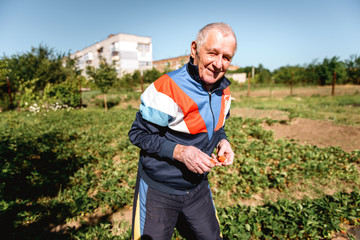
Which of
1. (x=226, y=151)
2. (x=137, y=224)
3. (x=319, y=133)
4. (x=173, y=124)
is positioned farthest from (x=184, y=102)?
(x=319, y=133)

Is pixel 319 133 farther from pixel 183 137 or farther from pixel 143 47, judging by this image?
pixel 143 47

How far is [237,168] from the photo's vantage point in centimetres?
375

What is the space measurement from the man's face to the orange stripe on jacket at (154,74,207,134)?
0.19 m

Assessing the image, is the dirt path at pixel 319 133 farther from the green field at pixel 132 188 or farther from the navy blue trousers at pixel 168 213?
the navy blue trousers at pixel 168 213

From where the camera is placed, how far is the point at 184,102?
1239mm

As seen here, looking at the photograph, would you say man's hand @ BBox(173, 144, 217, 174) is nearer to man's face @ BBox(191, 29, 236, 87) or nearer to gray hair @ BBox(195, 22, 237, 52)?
man's face @ BBox(191, 29, 236, 87)

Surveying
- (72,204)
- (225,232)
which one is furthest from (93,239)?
(225,232)

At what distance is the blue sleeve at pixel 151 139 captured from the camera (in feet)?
4.00

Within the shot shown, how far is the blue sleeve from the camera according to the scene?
122 cm

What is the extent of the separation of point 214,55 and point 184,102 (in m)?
0.35

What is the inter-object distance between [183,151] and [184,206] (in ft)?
1.61

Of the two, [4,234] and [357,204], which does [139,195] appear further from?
[357,204]

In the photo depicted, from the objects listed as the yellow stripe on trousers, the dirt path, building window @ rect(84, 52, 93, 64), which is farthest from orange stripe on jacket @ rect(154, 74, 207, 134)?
building window @ rect(84, 52, 93, 64)

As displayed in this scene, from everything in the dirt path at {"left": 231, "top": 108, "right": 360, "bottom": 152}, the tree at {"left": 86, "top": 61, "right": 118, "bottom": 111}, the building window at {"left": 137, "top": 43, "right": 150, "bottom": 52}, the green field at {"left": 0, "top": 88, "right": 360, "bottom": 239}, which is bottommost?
the green field at {"left": 0, "top": 88, "right": 360, "bottom": 239}
